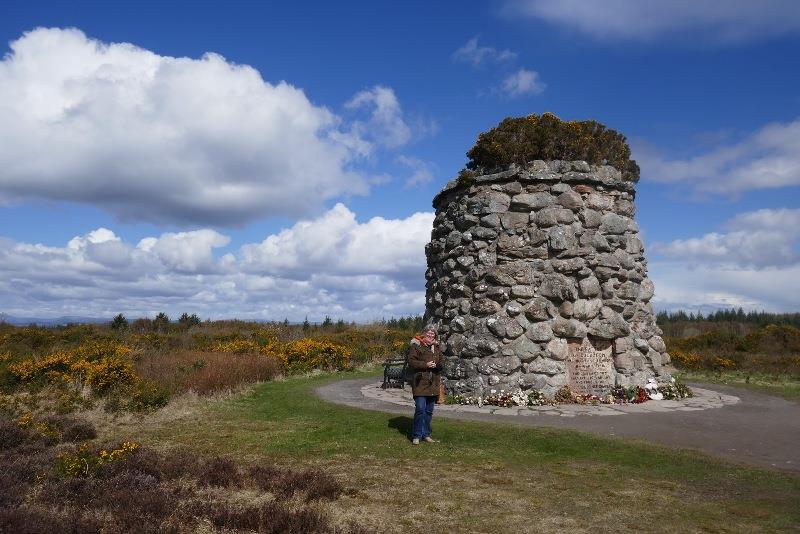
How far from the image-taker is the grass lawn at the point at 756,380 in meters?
14.8

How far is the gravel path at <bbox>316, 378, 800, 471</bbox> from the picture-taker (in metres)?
8.12

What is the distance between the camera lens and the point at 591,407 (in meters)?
11.3

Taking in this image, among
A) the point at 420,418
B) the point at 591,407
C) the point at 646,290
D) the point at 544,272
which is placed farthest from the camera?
the point at 646,290

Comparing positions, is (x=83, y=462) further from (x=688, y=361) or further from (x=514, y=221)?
(x=688, y=361)

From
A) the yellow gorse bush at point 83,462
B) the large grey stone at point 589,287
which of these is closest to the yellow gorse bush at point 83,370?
the yellow gorse bush at point 83,462

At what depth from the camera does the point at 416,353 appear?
28.8 ft

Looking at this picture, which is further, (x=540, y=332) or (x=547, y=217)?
(x=547, y=217)

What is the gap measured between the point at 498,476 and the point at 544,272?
6533mm

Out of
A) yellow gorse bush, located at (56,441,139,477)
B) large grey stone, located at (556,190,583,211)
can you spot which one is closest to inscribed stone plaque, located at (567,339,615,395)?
large grey stone, located at (556,190,583,211)

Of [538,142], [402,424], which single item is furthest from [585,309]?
[402,424]

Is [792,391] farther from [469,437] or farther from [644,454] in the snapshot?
[469,437]

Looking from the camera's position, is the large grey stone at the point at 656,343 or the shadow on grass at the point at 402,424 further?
the large grey stone at the point at 656,343

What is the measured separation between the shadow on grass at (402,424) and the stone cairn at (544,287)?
99.4 inches

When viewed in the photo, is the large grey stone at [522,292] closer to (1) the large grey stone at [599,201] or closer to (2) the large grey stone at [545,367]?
(2) the large grey stone at [545,367]
